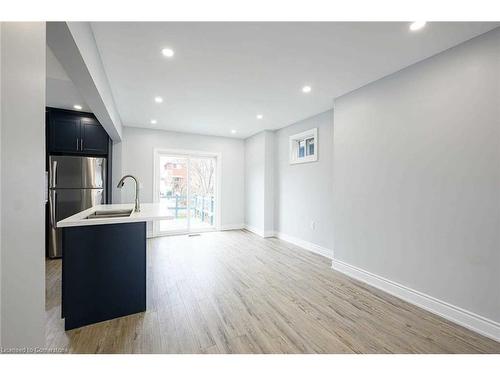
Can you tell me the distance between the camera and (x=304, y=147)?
15.0 feet

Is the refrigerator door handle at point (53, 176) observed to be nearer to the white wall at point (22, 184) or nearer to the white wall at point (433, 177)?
the white wall at point (22, 184)

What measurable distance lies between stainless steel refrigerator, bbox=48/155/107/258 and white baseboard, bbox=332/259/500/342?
430 centimetres

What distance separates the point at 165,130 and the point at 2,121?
→ 4782 millimetres

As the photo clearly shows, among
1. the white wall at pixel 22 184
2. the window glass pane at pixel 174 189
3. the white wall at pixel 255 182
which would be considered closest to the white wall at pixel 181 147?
the white wall at pixel 255 182

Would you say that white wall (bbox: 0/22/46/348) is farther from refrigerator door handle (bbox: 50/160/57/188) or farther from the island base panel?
refrigerator door handle (bbox: 50/160/57/188)

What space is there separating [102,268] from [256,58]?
8.08ft

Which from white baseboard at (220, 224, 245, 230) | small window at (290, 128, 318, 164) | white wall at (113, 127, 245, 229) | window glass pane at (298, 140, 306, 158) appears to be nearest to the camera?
small window at (290, 128, 318, 164)

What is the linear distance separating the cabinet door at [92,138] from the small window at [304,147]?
→ 3.66m

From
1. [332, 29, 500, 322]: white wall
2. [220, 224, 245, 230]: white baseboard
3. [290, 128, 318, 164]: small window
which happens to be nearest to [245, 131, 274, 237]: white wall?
[220, 224, 245, 230]: white baseboard

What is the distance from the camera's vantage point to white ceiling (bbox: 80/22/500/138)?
1.86m

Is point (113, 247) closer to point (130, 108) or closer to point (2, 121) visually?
point (2, 121)

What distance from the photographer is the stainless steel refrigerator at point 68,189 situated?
141 inches
